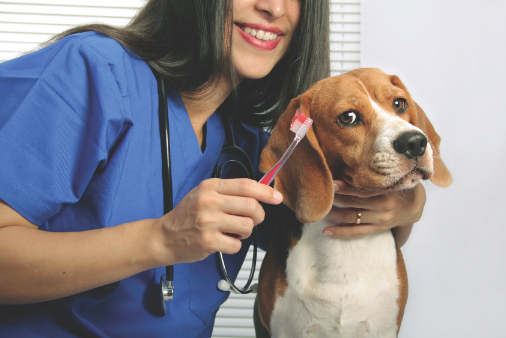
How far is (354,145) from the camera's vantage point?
114cm

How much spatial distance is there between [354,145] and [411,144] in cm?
19

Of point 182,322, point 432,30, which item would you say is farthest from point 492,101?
point 182,322

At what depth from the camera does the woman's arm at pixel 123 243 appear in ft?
2.77

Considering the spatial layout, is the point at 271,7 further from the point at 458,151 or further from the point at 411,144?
the point at 458,151

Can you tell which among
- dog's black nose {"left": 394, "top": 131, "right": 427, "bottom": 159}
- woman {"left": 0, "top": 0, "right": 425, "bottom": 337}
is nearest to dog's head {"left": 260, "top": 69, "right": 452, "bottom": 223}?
dog's black nose {"left": 394, "top": 131, "right": 427, "bottom": 159}

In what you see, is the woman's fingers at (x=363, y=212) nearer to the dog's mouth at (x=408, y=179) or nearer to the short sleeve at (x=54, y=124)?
the dog's mouth at (x=408, y=179)

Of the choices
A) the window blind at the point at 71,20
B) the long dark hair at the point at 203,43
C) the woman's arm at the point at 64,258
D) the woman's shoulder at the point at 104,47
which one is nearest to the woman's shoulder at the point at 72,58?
the woman's shoulder at the point at 104,47

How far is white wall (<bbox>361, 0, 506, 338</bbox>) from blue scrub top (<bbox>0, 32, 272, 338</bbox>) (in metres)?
1.55

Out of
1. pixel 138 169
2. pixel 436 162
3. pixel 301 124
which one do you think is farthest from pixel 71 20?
pixel 436 162

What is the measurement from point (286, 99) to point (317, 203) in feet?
2.16

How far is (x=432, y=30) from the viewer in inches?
89.5

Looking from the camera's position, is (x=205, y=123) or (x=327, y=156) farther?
(x=205, y=123)

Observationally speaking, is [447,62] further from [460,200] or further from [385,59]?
[460,200]

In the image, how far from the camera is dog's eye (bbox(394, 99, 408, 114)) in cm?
124
